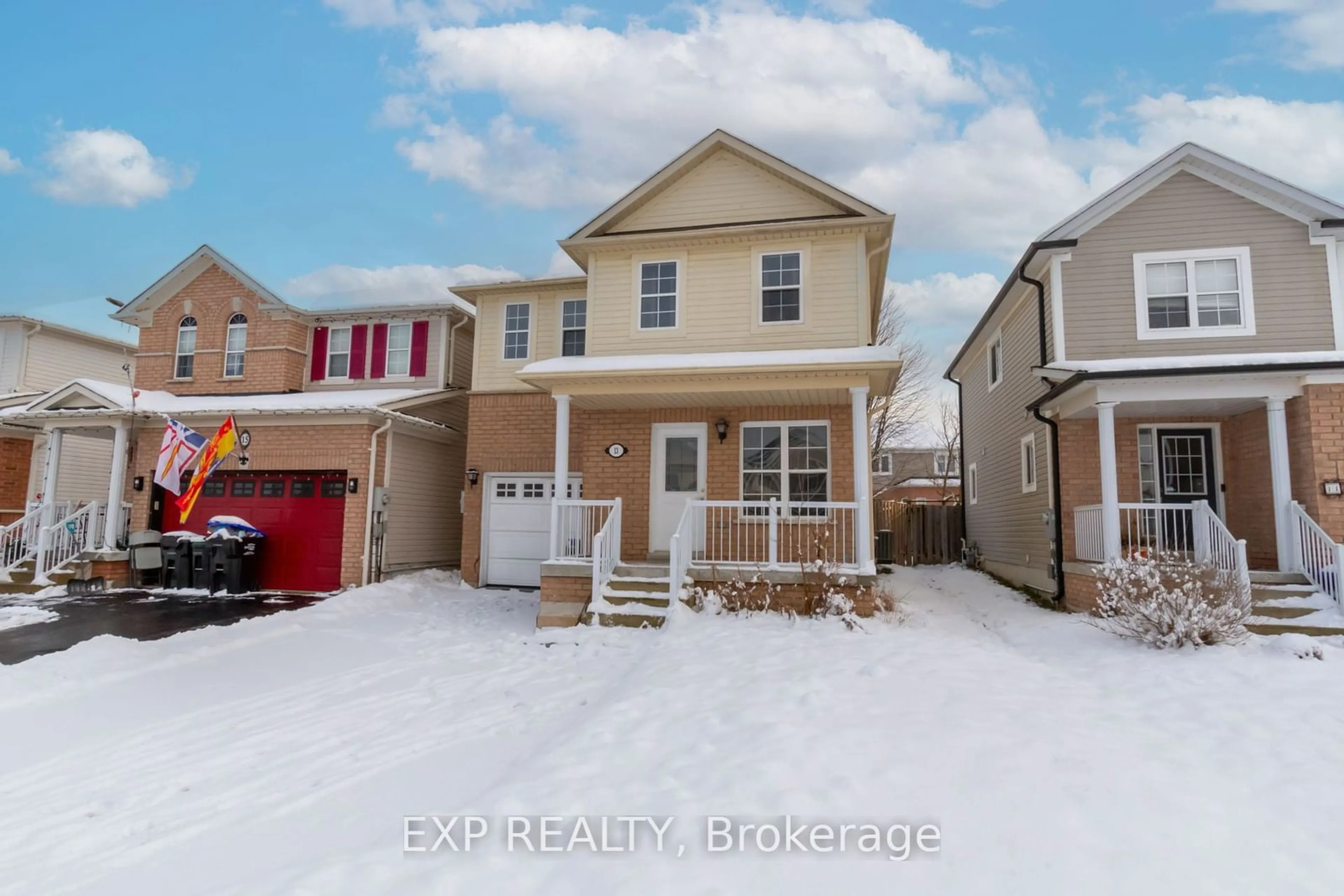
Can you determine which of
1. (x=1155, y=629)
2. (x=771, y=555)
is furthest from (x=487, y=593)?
(x=1155, y=629)

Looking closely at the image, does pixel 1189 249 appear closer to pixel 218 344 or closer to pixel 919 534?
pixel 919 534

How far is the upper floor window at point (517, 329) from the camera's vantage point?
1397cm

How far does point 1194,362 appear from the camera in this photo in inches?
373

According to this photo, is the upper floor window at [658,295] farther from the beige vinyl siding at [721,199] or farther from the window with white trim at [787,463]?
the window with white trim at [787,463]

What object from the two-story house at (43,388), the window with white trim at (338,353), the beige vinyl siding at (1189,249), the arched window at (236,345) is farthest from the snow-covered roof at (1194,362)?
the two-story house at (43,388)

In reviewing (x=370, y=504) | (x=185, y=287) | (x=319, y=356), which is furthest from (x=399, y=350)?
(x=185, y=287)

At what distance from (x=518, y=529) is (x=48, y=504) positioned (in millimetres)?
9186

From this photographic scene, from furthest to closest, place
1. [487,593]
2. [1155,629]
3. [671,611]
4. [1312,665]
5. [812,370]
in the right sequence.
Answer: [487,593]
[812,370]
[671,611]
[1155,629]
[1312,665]

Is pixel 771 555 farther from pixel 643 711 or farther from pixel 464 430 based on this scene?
pixel 464 430

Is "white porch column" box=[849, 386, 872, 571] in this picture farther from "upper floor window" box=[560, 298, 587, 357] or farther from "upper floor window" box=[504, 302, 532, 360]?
"upper floor window" box=[504, 302, 532, 360]

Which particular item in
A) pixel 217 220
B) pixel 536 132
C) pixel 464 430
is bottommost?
pixel 464 430

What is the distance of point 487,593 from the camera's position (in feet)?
42.2

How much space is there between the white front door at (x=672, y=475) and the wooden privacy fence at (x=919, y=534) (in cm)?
804

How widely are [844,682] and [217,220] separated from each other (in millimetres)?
19849
